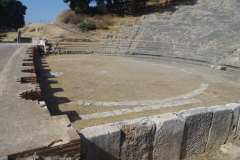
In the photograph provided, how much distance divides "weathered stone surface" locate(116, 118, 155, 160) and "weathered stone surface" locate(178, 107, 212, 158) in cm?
77

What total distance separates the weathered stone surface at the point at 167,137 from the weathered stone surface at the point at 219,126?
90 cm

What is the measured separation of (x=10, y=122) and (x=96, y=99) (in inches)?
162

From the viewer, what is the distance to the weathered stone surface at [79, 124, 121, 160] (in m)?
3.27

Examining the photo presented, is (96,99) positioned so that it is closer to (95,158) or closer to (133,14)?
(95,158)

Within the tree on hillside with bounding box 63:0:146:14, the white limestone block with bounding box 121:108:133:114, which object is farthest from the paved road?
the tree on hillside with bounding box 63:0:146:14

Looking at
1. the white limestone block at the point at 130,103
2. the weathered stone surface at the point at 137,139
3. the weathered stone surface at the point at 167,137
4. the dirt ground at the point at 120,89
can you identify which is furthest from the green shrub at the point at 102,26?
the weathered stone surface at the point at 137,139

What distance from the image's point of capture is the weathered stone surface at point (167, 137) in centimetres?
392

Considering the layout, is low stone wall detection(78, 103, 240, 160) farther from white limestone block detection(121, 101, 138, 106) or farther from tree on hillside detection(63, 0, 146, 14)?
tree on hillside detection(63, 0, 146, 14)

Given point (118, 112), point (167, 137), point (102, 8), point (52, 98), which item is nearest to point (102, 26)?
point (102, 8)

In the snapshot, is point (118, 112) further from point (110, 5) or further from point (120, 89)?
point (110, 5)

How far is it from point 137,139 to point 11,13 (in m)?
48.2

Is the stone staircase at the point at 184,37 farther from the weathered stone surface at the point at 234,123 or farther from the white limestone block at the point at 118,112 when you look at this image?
the white limestone block at the point at 118,112

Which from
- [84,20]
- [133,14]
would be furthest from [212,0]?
[84,20]

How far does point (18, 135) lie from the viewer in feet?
10.9
